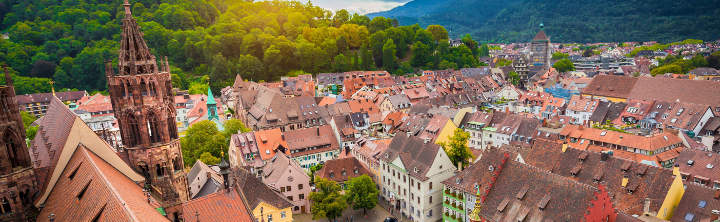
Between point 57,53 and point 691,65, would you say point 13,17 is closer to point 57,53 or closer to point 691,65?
point 57,53

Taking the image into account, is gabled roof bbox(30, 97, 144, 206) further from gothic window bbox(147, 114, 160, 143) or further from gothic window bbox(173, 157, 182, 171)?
gothic window bbox(173, 157, 182, 171)

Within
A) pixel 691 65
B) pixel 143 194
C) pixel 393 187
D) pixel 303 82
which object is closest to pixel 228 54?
pixel 303 82

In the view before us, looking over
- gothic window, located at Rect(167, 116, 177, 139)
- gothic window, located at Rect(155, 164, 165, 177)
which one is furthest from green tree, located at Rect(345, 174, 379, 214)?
gothic window, located at Rect(167, 116, 177, 139)

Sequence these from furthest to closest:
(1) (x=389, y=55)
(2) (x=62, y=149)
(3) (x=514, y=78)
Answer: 1. (3) (x=514, y=78)
2. (1) (x=389, y=55)
3. (2) (x=62, y=149)

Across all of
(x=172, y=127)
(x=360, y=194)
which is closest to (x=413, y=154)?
(x=360, y=194)

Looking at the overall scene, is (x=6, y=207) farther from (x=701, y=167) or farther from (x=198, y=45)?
(x=198, y=45)
